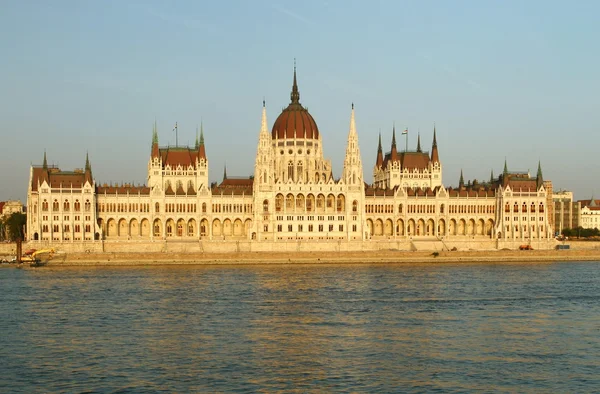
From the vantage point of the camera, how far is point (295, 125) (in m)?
123

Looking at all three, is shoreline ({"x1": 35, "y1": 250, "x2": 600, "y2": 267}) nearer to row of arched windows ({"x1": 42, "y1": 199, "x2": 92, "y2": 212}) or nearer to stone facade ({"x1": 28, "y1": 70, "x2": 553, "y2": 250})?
stone facade ({"x1": 28, "y1": 70, "x2": 553, "y2": 250})

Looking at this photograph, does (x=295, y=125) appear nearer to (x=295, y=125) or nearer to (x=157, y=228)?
(x=295, y=125)

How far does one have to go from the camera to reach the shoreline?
3634 inches

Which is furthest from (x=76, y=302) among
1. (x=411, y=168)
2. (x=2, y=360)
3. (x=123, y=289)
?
(x=411, y=168)

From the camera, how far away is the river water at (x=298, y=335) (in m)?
33.9

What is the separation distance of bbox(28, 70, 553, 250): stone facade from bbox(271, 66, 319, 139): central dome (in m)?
0.15

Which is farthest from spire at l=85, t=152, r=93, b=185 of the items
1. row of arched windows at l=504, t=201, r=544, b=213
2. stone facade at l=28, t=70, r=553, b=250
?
row of arched windows at l=504, t=201, r=544, b=213

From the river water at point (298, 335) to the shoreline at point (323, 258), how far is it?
19034 millimetres

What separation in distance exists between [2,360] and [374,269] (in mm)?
52658

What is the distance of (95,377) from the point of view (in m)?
34.2

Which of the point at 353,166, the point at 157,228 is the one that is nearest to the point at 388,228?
the point at 353,166

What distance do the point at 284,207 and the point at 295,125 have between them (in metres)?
14.7

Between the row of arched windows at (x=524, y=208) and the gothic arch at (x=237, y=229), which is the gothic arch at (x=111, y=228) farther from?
the row of arched windows at (x=524, y=208)

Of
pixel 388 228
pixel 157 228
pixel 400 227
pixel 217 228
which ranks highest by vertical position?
pixel 157 228
